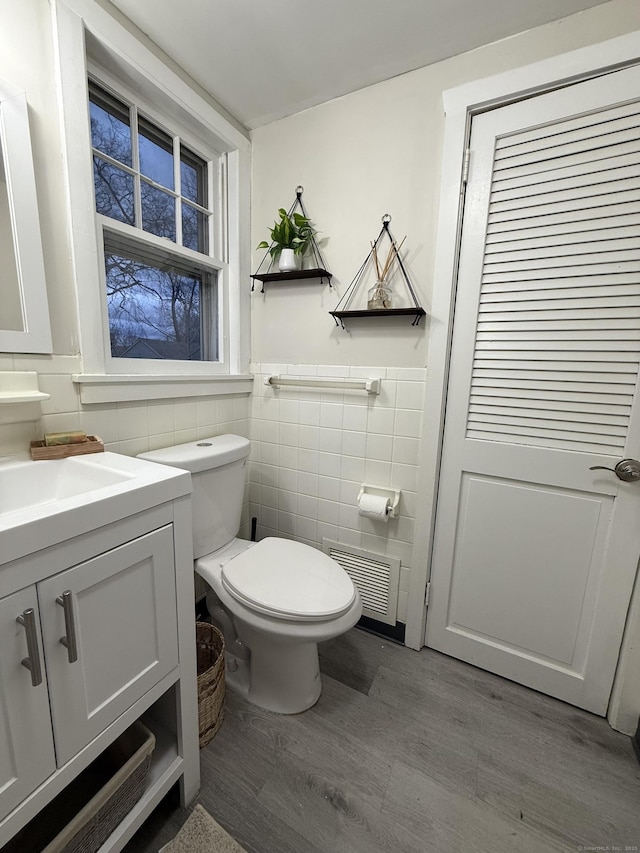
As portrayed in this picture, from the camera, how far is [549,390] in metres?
1.22

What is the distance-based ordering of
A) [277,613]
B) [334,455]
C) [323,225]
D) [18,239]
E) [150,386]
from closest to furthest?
[18,239]
[277,613]
[150,386]
[323,225]
[334,455]

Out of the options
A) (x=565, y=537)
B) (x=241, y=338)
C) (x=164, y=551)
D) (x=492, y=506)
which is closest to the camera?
(x=164, y=551)

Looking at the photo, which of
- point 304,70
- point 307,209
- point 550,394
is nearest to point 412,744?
point 550,394

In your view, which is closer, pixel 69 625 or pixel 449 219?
pixel 69 625

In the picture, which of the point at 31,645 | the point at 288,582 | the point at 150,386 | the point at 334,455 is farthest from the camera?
the point at 334,455

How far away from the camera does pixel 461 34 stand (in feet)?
3.79

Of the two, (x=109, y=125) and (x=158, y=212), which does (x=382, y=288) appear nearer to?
(x=158, y=212)

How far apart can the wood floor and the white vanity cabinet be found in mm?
203

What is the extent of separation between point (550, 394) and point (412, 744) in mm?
1246

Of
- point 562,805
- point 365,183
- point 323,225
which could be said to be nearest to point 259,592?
point 562,805

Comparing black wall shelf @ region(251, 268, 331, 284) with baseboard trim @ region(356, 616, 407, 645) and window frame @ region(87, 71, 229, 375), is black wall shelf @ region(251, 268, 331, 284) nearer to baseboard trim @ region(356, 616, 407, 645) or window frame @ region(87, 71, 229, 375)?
window frame @ region(87, 71, 229, 375)

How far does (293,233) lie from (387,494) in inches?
46.3

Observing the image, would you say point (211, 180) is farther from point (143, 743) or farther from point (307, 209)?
point (143, 743)

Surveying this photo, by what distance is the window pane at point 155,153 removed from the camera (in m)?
1.34
